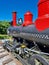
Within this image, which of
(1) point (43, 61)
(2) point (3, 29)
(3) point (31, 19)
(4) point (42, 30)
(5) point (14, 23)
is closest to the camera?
(1) point (43, 61)

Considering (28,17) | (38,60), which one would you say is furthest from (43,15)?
(28,17)

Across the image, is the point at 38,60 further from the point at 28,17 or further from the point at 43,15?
the point at 28,17

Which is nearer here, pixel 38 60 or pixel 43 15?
pixel 43 15

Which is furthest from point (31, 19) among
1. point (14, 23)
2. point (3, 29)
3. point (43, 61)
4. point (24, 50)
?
point (3, 29)

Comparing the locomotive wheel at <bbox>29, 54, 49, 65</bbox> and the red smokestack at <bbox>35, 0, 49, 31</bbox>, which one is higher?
the red smokestack at <bbox>35, 0, 49, 31</bbox>

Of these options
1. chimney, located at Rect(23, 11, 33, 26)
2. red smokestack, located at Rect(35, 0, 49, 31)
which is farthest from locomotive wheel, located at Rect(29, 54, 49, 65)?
chimney, located at Rect(23, 11, 33, 26)

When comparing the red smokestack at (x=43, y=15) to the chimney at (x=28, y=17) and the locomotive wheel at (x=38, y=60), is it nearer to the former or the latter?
the locomotive wheel at (x=38, y=60)

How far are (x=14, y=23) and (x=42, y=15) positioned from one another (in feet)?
29.5

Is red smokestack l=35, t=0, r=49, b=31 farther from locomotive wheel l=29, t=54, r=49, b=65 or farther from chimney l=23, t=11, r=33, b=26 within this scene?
chimney l=23, t=11, r=33, b=26

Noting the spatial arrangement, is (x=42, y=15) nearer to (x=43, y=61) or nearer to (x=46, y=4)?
A: (x=46, y=4)

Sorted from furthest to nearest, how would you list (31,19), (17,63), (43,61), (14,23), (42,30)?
1. (14,23)
2. (31,19)
3. (17,63)
4. (42,30)
5. (43,61)

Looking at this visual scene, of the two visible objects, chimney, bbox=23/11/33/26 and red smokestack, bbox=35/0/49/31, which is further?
chimney, bbox=23/11/33/26

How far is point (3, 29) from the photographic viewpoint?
45031 mm

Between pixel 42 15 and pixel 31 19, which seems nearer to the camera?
pixel 42 15
